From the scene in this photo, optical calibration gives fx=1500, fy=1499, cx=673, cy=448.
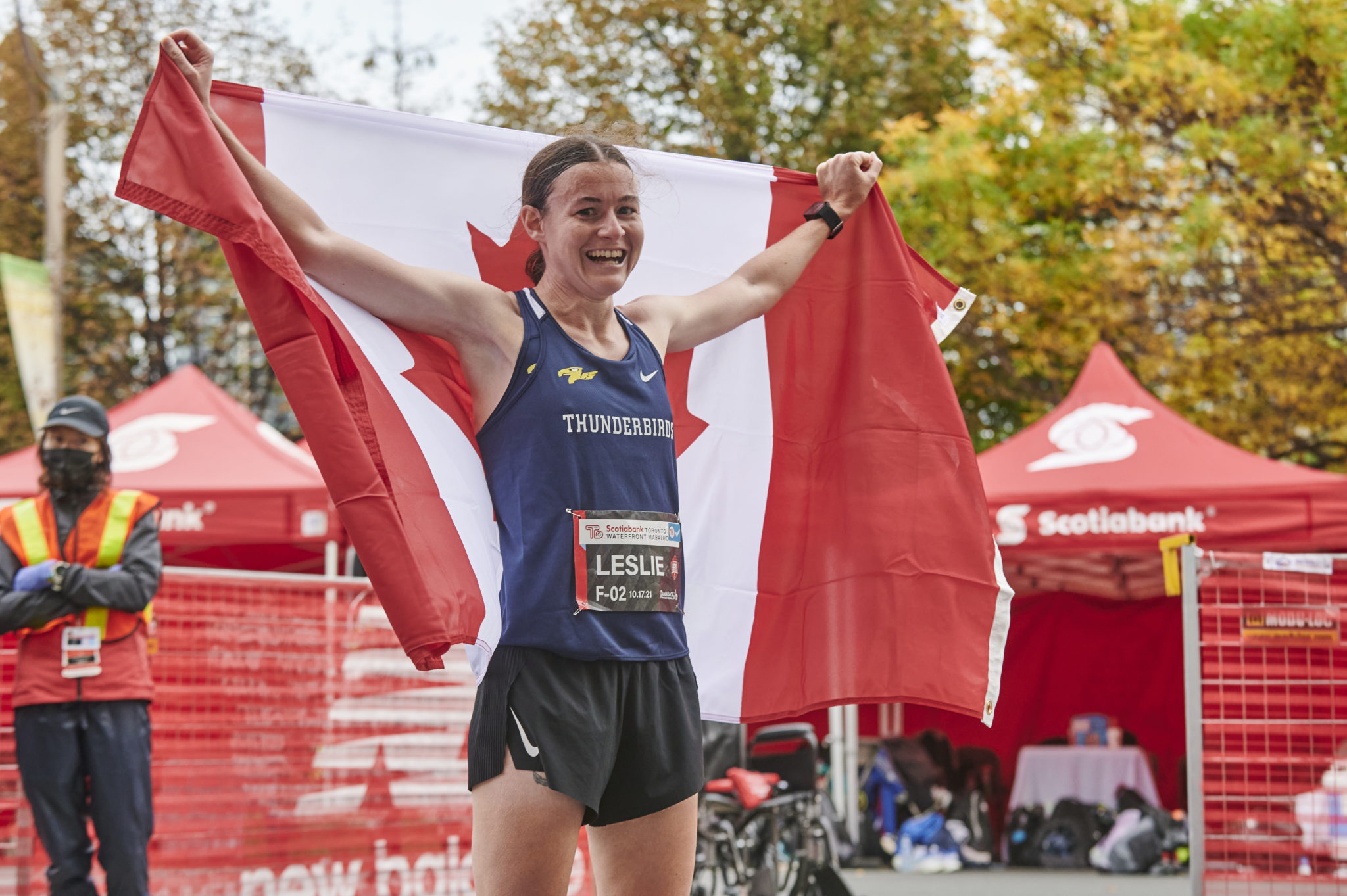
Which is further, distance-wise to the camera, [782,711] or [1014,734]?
[1014,734]

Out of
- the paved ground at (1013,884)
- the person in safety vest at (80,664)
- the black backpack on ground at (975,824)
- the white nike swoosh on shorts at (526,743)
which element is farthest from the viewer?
the black backpack on ground at (975,824)

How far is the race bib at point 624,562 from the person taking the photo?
2.70 metres

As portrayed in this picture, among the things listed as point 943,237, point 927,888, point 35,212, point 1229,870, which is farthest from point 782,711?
point 35,212

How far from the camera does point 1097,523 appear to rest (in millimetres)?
10242

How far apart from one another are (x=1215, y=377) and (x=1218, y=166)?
6.99ft

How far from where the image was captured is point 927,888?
1012cm

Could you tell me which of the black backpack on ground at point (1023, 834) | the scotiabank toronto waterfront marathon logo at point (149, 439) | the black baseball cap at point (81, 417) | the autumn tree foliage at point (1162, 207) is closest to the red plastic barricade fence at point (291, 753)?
the black baseball cap at point (81, 417)

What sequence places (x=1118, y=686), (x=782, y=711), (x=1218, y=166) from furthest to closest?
(x=1218, y=166)
(x=1118, y=686)
(x=782, y=711)

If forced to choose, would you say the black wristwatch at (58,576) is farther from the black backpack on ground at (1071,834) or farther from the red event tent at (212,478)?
the black backpack on ground at (1071,834)

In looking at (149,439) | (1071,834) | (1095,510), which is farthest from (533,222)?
(1071,834)

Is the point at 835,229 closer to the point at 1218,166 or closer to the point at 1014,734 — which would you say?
the point at 1014,734

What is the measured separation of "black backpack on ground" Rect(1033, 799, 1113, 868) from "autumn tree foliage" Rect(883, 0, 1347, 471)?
16.4 feet

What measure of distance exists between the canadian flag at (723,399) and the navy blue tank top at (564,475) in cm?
18

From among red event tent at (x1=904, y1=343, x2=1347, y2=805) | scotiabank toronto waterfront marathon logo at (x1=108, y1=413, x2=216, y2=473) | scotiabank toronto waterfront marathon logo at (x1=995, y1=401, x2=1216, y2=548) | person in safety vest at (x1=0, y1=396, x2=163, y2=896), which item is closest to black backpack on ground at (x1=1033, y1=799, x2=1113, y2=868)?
red event tent at (x1=904, y1=343, x2=1347, y2=805)
